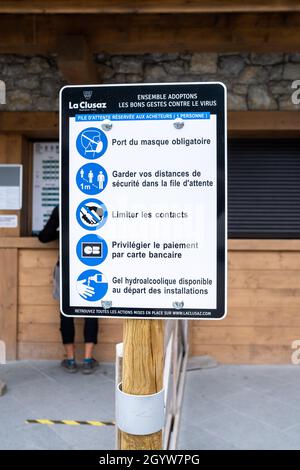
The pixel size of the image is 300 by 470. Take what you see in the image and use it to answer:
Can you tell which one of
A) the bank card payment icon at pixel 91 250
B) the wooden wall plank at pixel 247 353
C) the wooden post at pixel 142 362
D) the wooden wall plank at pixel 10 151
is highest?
the wooden wall plank at pixel 10 151

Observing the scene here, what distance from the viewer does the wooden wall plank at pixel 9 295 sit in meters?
4.82

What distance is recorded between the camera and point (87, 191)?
152cm

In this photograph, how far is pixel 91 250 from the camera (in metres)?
1.53

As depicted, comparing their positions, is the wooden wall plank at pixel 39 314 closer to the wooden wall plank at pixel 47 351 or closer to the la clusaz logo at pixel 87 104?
the wooden wall plank at pixel 47 351

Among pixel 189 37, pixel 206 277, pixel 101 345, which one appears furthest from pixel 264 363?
pixel 206 277

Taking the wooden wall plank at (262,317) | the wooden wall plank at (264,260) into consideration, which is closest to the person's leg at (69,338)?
the wooden wall plank at (262,317)

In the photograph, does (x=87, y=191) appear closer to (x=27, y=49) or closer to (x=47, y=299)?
(x=27, y=49)

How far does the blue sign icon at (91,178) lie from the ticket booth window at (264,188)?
3.66 m

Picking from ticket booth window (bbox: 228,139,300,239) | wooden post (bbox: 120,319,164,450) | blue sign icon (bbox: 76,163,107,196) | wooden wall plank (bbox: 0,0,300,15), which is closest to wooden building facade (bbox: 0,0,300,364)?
ticket booth window (bbox: 228,139,300,239)

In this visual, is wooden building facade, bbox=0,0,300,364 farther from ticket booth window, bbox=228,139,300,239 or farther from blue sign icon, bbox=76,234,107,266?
blue sign icon, bbox=76,234,107,266

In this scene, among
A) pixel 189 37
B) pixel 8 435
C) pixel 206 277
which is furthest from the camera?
pixel 189 37

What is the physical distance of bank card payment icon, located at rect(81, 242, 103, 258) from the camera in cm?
153

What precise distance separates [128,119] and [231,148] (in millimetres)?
3705

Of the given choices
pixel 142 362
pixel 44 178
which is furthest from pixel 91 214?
pixel 44 178
